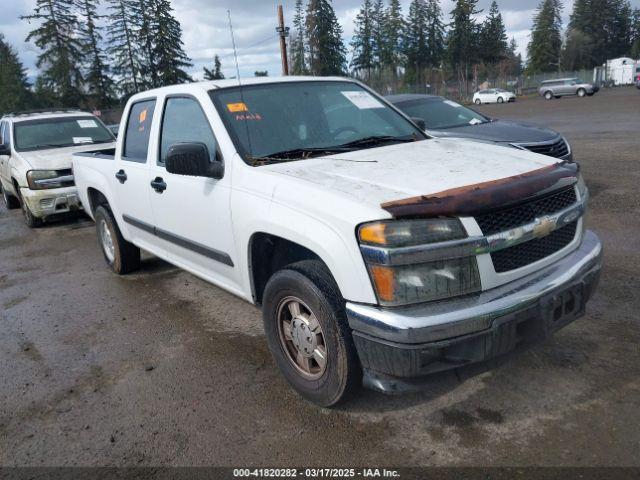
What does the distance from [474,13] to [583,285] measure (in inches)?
3325

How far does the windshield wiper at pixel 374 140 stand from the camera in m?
3.78

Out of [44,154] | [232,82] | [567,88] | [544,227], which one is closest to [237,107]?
[232,82]

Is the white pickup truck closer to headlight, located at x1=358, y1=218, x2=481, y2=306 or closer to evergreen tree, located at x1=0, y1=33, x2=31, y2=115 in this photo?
headlight, located at x1=358, y1=218, x2=481, y2=306

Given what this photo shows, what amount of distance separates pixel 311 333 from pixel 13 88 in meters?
66.8

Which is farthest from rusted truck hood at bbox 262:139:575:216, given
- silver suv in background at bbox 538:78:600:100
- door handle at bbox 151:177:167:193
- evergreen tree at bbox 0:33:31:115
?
evergreen tree at bbox 0:33:31:115

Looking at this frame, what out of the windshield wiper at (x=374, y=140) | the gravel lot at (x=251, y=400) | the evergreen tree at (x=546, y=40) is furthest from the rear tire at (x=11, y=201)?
the evergreen tree at (x=546, y=40)

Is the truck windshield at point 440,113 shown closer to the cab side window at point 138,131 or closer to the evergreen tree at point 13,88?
the cab side window at point 138,131

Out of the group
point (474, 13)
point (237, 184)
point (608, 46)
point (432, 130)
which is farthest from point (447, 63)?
point (237, 184)

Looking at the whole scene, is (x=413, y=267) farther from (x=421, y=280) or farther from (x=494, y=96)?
(x=494, y=96)

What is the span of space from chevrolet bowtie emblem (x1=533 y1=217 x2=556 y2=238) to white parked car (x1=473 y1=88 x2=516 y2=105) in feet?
160

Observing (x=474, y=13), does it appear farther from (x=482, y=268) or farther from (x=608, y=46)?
(x=482, y=268)

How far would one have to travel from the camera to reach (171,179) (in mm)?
4094

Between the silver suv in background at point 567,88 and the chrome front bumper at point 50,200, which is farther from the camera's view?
the silver suv in background at point 567,88

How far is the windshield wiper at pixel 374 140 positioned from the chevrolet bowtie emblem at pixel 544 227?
55.4 inches
